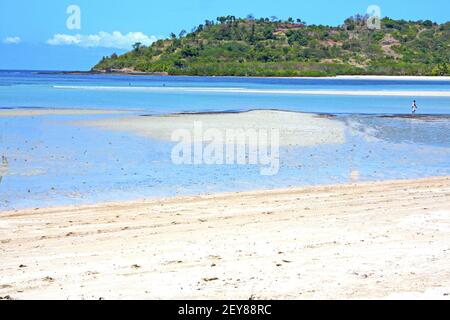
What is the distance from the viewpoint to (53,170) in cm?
1753

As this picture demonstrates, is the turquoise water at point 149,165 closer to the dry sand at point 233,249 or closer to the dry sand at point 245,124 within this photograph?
the dry sand at point 245,124

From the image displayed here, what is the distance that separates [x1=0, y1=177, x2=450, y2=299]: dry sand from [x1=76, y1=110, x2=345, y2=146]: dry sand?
37.8ft

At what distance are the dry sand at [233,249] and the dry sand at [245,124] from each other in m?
11.5

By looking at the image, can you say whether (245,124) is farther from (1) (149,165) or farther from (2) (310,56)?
(2) (310,56)

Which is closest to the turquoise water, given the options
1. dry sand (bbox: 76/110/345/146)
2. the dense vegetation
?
dry sand (bbox: 76/110/345/146)

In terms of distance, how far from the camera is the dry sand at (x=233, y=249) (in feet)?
24.8

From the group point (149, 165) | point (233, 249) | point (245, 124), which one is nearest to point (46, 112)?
point (245, 124)

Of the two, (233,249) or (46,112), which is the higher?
(233,249)

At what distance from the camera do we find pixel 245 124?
3053cm

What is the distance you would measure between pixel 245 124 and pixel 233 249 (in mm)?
21508

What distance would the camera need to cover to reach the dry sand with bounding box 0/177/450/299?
7547mm

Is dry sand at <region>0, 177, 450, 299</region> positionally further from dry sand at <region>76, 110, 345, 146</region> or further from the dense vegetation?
the dense vegetation

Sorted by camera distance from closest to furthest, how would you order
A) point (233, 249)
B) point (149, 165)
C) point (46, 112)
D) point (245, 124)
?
1. point (233, 249)
2. point (149, 165)
3. point (245, 124)
4. point (46, 112)
